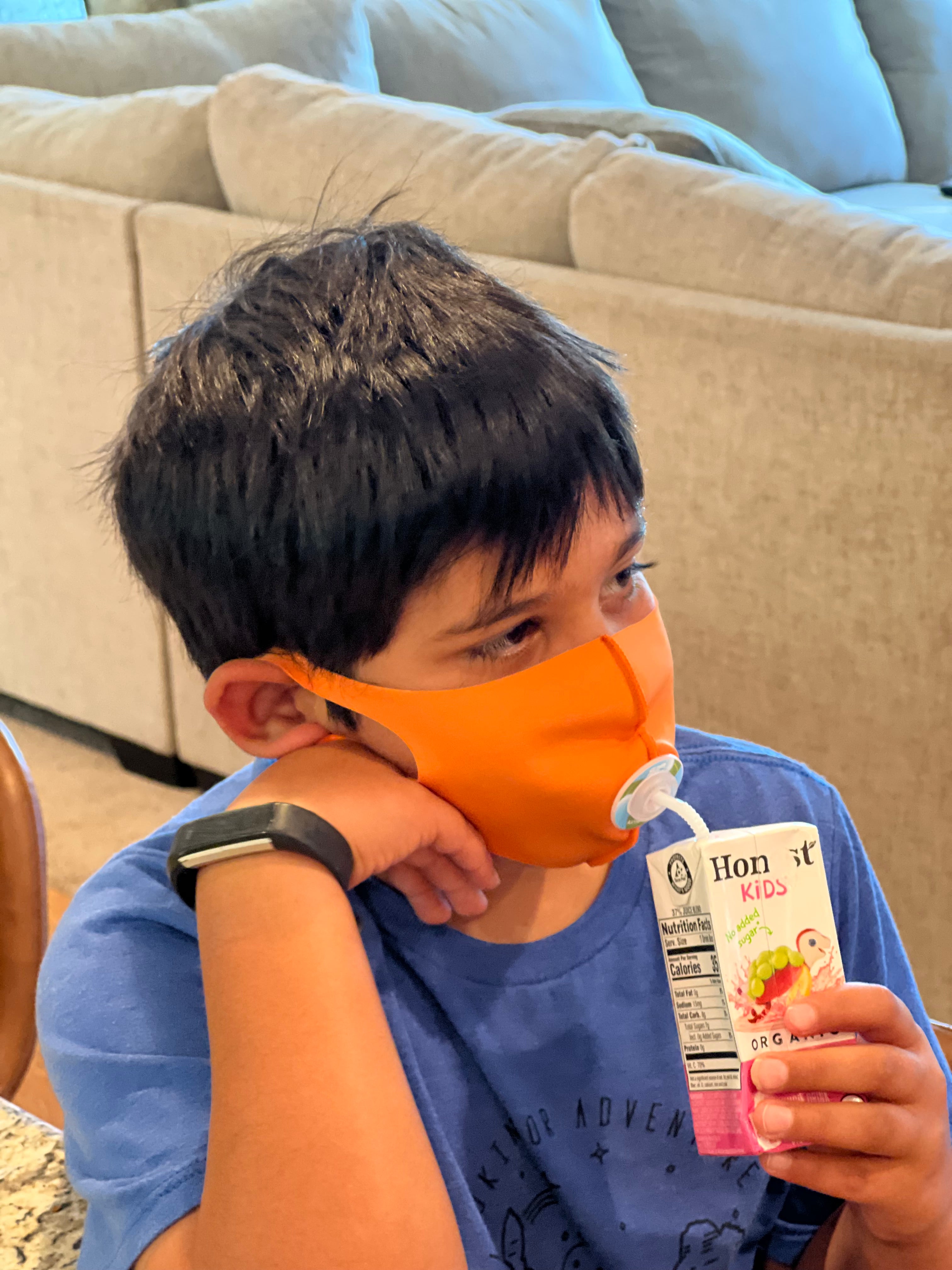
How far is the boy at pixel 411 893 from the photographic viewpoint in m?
0.63

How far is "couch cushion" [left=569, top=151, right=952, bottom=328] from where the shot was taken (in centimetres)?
152

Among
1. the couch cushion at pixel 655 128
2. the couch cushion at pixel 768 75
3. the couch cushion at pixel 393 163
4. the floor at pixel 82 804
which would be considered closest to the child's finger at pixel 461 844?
the couch cushion at pixel 393 163

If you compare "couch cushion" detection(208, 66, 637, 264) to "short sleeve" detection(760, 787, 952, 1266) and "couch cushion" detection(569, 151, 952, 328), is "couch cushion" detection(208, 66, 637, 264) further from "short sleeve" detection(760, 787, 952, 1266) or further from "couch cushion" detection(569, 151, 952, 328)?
"short sleeve" detection(760, 787, 952, 1266)

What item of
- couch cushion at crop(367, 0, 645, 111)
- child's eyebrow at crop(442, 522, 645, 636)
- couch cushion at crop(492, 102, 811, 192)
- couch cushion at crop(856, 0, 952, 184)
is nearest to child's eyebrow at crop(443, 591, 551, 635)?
child's eyebrow at crop(442, 522, 645, 636)

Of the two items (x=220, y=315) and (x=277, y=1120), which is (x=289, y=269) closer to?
(x=220, y=315)

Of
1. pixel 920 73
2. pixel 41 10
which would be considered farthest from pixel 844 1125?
pixel 920 73

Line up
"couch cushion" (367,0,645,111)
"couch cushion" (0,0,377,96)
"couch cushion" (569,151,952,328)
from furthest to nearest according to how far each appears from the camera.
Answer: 1. "couch cushion" (367,0,645,111)
2. "couch cushion" (0,0,377,96)
3. "couch cushion" (569,151,952,328)

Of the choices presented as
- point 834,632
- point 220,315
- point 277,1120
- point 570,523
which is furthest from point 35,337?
point 277,1120

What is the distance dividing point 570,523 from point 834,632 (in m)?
0.97

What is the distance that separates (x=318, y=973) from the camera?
0.64m

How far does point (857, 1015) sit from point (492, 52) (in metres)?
3.26

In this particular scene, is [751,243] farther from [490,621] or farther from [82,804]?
[82,804]

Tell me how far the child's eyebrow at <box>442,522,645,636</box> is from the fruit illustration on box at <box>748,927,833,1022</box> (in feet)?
0.79

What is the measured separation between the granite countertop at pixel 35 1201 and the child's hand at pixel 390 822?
0.19m
